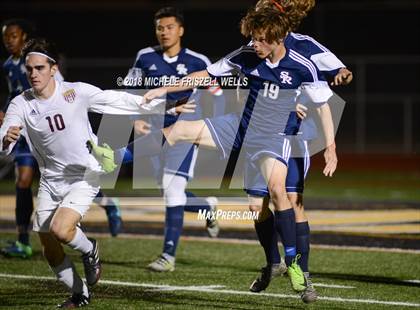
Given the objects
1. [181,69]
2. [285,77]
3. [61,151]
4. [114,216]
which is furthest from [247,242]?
[61,151]

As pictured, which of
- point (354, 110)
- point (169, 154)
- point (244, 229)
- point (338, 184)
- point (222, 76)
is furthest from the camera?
point (354, 110)

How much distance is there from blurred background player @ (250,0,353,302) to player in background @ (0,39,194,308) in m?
1.24

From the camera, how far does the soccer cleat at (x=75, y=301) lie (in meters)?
7.35

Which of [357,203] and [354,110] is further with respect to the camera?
[354,110]

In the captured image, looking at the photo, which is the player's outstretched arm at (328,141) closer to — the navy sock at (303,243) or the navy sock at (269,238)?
the navy sock at (303,243)

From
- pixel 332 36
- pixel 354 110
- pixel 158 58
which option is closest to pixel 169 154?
pixel 158 58

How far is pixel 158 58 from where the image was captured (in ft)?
32.9

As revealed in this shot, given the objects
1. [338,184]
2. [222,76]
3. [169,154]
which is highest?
[222,76]

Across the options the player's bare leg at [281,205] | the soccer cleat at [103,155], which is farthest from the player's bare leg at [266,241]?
the soccer cleat at [103,155]

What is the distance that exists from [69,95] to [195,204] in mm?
2948

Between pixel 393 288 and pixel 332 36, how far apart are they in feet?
Answer: 65.2

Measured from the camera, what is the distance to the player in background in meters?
7.32

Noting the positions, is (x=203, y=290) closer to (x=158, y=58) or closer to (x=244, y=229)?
(x=158, y=58)

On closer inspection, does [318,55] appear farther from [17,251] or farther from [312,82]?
[17,251]
